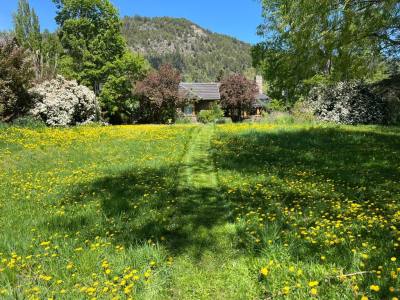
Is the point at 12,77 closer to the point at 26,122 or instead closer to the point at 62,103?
the point at 26,122

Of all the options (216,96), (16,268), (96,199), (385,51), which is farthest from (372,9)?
(216,96)

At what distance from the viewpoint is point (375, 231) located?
515cm

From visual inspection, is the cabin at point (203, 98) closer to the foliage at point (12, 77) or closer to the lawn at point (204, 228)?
the foliage at point (12, 77)

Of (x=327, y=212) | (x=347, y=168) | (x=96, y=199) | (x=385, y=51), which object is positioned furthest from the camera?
(x=385, y=51)

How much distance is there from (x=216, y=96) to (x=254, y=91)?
11.6 m

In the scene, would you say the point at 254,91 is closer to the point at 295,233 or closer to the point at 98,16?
the point at 98,16

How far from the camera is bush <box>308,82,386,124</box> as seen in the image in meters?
23.8

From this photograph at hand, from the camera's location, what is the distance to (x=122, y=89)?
121 ft

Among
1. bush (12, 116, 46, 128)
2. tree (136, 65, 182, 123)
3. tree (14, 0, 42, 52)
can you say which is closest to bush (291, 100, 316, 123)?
tree (136, 65, 182, 123)

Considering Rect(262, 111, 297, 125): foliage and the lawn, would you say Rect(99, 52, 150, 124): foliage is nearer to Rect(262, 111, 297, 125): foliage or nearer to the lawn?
Rect(262, 111, 297, 125): foliage

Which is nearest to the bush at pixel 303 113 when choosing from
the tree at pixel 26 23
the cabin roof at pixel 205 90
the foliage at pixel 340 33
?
the foliage at pixel 340 33

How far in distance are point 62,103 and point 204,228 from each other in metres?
23.5

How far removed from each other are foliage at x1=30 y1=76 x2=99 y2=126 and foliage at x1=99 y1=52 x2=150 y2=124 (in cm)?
572

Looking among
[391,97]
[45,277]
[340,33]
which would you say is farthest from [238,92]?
[45,277]
